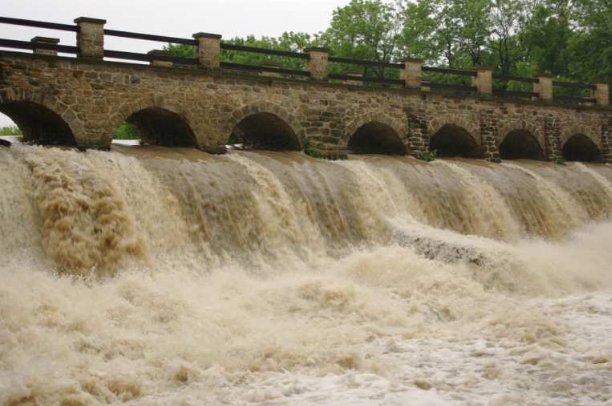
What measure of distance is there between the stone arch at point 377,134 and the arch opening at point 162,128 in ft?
15.2

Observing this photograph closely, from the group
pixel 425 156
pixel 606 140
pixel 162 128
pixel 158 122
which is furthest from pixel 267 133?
pixel 606 140

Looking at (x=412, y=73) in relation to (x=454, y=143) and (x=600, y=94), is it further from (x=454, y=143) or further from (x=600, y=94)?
(x=600, y=94)

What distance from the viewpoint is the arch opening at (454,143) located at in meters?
22.8

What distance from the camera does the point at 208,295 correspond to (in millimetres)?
11125

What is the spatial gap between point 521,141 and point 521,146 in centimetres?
22

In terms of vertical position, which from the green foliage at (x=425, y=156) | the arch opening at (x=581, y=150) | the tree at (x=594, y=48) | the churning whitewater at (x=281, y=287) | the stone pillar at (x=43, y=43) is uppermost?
the tree at (x=594, y=48)

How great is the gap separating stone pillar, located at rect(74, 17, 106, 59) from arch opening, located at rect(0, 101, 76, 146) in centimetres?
159

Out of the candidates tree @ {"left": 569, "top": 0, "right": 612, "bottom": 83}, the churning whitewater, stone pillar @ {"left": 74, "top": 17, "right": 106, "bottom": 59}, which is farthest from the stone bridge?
tree @ {"left": 569, "top": 0, "right": 612, "bottom": 83}

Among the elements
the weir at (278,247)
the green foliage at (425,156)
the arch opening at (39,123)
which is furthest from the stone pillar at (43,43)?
the green foliage at (425,156)

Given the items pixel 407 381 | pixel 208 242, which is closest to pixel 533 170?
pixel 208 242

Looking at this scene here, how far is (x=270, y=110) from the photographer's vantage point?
18359 millimetres

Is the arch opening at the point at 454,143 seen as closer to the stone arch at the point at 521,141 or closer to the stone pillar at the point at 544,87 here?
the stone arch at the point at 521,141

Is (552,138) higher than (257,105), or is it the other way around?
(257,105)

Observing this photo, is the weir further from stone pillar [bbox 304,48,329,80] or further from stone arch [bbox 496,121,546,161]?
stone arch [bbox 496,121,546,161]
